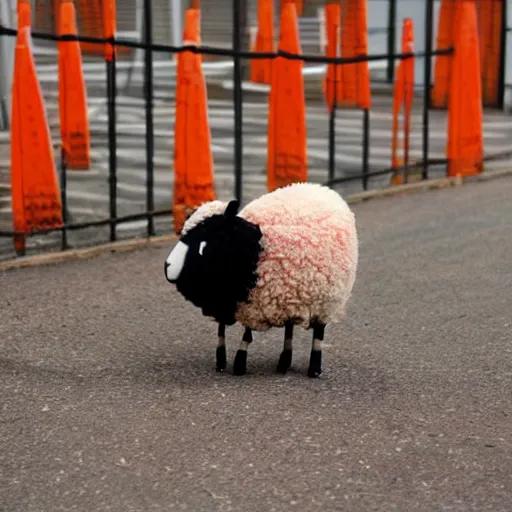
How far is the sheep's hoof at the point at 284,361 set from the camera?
251 inches

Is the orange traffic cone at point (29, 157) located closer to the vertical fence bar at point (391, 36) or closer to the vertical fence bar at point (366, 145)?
the vertical fence bar at point (366, 145)

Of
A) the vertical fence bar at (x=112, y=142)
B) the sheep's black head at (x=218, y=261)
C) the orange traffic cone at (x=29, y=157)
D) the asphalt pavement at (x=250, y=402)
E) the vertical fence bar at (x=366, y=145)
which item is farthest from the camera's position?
the vertical fence bar at (x=366, y=145)

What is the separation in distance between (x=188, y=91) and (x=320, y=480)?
5.70 metres

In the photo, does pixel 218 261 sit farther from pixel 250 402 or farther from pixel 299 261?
pixel 250 402

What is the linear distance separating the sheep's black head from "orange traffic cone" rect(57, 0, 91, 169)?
367 centimetres

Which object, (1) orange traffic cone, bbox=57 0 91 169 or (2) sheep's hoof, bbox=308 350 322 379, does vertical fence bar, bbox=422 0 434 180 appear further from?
(2) sheep's hoof, bbox=308 350 322 379

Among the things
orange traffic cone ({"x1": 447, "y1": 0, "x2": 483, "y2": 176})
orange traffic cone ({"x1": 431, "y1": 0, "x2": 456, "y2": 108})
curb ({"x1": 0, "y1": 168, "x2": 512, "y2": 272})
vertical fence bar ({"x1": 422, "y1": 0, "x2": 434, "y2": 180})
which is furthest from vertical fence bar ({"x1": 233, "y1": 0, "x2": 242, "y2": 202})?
orange traffic cone ({"x1": 447, "y1": 0, "x2": 483, "y2": 176})

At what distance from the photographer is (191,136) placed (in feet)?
34.1

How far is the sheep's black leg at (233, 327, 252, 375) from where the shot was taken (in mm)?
6309

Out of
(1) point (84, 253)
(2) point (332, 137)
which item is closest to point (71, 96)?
(1) point (84, 253)

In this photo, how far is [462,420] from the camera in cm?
577

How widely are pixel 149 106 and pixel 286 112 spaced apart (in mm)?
1558

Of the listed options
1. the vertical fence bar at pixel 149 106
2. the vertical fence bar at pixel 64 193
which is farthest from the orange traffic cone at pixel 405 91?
the vertical fence bar at pixel 64 193

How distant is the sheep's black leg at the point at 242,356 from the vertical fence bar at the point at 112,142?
12.7 ft
